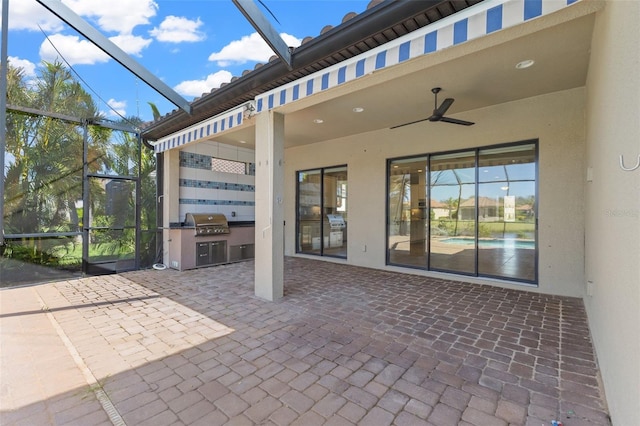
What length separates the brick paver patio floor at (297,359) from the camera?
200 cm

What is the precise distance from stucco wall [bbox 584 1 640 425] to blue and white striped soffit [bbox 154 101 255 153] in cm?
413

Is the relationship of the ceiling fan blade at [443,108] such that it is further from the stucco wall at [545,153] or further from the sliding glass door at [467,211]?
the sliding glass door at [467,211]

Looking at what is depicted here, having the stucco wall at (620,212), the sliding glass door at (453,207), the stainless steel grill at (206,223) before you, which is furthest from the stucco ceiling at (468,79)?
the stainless steel grill at (206,223)

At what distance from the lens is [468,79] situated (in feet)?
13.4

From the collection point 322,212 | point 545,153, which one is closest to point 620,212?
point 545,153

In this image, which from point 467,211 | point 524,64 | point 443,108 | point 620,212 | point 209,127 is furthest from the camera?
point 467,211

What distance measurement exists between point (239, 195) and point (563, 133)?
7.39 meters

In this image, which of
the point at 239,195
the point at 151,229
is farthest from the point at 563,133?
the point at 151,229

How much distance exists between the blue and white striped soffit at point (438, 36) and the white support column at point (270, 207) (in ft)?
3.12

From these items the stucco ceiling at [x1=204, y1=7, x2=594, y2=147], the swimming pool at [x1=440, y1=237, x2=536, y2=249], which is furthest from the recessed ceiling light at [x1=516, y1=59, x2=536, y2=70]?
the swimming pool at [x1=440, y1=237, x2=536, y2=249]

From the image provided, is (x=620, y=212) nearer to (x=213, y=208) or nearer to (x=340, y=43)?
(x=340, y=43)

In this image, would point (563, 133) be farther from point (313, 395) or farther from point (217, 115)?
point (217, 115)

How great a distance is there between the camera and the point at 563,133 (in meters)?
4.67

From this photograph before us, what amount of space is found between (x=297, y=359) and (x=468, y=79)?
4.25 meters
